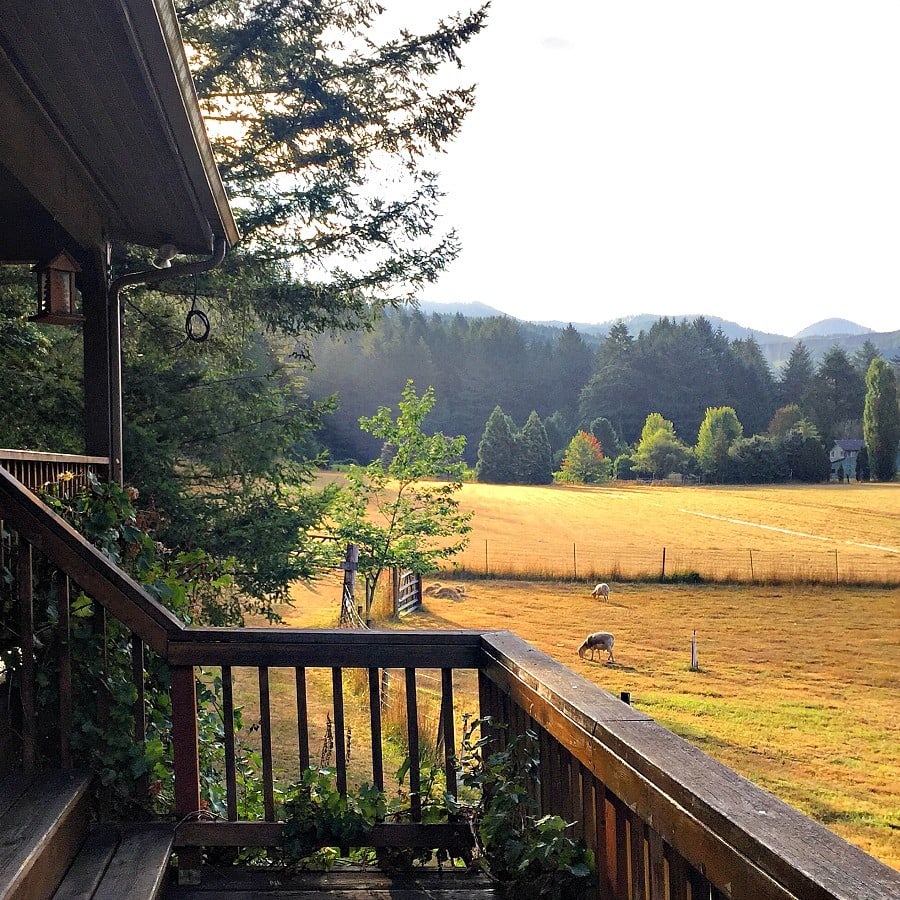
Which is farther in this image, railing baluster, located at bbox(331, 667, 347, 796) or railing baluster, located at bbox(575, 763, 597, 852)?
railing baluster, located at bbox(331, 667, 347, 796)

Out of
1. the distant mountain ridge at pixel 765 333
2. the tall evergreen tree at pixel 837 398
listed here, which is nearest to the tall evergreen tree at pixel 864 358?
the tall evergreen tree at pixel 837 398

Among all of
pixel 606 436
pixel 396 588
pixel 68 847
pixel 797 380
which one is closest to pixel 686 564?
pixel 606 436

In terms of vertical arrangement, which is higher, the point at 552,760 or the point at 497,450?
the point at 552,760

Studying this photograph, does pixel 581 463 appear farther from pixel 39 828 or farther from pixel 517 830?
pixel 39 828

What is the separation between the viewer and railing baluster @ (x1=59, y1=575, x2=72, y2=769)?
197cm

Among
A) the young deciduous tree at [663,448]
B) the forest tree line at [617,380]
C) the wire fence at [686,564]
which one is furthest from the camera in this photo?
the young deciduous tree at [663,448]

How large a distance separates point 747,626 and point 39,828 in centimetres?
2335

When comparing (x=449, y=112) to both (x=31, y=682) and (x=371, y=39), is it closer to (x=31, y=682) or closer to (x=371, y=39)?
(x=371, y=39)

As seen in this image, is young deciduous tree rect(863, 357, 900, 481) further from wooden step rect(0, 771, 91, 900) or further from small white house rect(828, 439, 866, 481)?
wooden step rect(0, 771, 91, 900)

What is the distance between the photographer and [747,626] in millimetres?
23156

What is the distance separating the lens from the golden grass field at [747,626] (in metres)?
15.5

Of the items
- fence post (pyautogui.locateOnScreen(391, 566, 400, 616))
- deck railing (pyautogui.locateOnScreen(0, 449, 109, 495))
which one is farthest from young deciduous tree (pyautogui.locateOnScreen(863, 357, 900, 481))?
deck railing (pyautogui.locateOnScreen(0, 449, 109, 495))

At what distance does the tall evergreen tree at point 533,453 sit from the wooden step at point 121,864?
1318 inches

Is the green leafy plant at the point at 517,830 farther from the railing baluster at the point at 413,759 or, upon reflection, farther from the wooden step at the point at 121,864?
the wooden step at the point at 121,864
